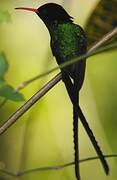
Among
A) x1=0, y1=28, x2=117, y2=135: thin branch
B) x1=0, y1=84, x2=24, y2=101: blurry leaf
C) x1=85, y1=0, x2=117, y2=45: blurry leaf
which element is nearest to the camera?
x1=0, y1=84, x2=24, y2=101: blurry leaf

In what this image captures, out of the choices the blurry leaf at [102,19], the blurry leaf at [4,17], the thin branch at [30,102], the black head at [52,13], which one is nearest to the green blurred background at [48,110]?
the blurry leaf at [102,19]

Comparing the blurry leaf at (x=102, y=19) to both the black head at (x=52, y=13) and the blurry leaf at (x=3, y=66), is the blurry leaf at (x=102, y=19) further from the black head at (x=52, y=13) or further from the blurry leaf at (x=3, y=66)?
the blurry leaf at (x=3, y=66)

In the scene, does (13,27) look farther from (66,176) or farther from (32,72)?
(66,176)

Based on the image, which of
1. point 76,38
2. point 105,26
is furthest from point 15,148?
point 76,38

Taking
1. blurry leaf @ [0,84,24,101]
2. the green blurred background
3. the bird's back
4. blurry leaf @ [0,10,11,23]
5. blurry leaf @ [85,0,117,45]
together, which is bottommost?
the green blurred background

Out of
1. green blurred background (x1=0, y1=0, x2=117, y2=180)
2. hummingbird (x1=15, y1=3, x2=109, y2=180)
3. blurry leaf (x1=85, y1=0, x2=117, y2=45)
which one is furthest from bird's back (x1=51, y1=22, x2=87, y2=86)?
green blurred background (x1=0, y1=0, x2=117, y2=180)

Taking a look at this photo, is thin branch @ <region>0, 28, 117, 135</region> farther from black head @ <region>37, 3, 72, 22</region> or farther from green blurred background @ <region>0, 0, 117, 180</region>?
green blurred background @ <region>0, 0, 117, 180</region>
